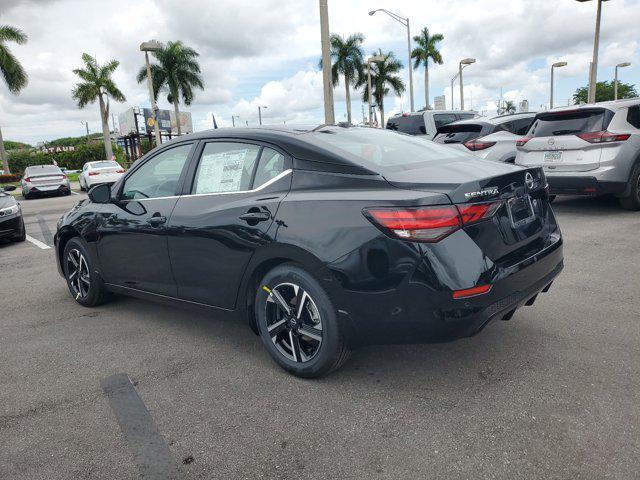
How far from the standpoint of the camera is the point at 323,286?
2.92 metres

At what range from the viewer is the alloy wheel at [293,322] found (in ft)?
10.0

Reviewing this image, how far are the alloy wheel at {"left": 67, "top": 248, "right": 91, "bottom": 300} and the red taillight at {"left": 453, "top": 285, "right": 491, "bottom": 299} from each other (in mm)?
3509

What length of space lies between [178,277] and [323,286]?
1336 millimetres

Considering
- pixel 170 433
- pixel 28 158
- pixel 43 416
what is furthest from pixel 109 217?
pixel 28 158

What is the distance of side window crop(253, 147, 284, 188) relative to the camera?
129 inches

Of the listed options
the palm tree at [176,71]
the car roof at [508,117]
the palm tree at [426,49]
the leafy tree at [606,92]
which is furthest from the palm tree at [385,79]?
the car roof at [508,117]

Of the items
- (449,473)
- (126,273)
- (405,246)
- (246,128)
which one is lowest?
(449,473)

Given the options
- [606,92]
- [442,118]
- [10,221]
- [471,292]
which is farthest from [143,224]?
[606,92]

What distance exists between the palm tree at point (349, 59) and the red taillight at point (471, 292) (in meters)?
50.5

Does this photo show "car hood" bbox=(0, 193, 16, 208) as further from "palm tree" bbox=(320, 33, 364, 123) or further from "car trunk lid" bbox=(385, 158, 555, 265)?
"palm tree" bbox=(320, 33, 364, 123)

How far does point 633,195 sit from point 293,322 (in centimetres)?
691

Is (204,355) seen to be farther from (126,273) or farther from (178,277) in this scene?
(126,273)

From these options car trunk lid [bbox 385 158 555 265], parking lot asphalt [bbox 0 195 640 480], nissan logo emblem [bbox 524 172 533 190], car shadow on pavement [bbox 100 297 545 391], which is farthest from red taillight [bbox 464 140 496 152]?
nissan logo emblem [bbox 524 172 533 190]

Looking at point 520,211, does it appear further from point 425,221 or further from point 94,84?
point 94,84
